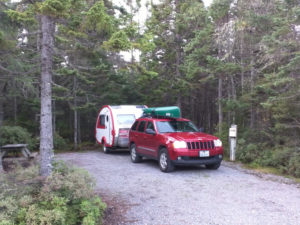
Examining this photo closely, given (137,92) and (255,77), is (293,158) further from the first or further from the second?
(137,92)

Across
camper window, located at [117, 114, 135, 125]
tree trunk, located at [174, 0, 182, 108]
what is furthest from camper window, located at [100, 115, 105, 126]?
tree trunk, located at [174, 0, 182, 108]

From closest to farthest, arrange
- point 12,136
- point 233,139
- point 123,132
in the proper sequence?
point 233,139 < point 12,136 < point 123,132

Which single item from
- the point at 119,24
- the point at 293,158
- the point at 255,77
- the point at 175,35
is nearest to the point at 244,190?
the point at 293,158

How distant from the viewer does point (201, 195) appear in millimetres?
6551

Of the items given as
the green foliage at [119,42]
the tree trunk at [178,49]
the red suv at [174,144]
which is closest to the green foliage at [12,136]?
the red suv at [174,144]

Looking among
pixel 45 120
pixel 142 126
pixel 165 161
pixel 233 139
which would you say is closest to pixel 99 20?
pixel 45 120

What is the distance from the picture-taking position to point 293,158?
28.6 ft

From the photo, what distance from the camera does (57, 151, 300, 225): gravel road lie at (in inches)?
202

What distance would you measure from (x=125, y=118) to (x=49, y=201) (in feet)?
31.2

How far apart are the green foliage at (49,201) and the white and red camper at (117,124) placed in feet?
26.5

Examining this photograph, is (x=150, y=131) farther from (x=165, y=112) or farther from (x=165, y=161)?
(x=165, y=112)

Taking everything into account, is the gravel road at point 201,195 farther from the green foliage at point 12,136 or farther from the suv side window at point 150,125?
the green foliage at point 12,136

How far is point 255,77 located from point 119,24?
7.63m

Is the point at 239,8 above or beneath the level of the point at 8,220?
above
